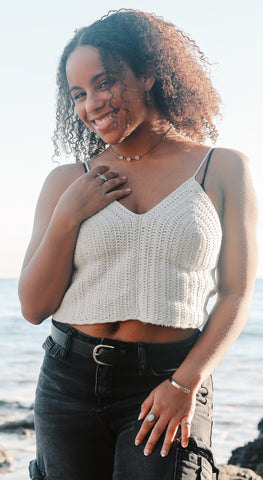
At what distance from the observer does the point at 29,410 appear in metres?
7.82

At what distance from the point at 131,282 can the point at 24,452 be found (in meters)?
4.52

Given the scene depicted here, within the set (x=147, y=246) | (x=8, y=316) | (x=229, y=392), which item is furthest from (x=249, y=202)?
(x=8, y=316)

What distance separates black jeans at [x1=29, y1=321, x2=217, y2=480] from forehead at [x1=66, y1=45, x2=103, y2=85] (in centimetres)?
98

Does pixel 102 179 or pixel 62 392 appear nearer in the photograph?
pixel 62 392

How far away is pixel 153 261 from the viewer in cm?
213

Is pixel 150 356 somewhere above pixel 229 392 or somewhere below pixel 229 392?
above

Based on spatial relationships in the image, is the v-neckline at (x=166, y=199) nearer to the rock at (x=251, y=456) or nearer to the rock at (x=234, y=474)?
the rock at (x=234, y=474)

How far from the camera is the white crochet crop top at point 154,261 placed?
6.95 ft

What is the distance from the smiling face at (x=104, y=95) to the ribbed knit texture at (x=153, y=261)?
0.33m

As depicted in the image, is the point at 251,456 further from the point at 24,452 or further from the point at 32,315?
the point at 32,315

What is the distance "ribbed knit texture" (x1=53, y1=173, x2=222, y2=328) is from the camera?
2.12 m

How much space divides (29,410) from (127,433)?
6.14 meters

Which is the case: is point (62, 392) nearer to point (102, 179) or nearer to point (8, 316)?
point (102, 179)

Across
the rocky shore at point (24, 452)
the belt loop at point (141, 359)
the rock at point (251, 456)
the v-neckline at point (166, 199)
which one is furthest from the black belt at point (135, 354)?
the rock at point (251, 456)
